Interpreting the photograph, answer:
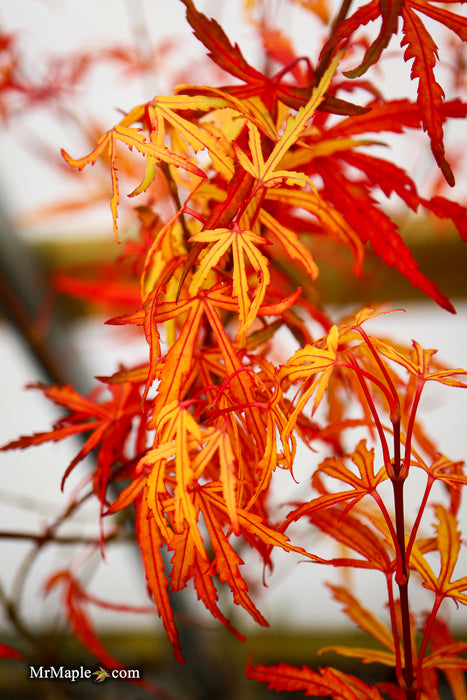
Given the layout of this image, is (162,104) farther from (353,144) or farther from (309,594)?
(309,594)

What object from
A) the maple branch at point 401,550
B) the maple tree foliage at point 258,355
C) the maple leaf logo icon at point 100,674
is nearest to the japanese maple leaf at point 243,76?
the maple tree foliage at point 258,355

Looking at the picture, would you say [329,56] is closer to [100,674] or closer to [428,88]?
[428,88]

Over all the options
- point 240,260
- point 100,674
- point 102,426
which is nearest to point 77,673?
point 100,674

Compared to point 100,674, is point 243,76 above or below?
above

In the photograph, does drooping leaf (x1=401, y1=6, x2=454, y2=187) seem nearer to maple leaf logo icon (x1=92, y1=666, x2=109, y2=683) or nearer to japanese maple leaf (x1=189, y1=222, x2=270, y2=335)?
japanese maple leaf (x1=189, y1=222, x2=270, y2=335)

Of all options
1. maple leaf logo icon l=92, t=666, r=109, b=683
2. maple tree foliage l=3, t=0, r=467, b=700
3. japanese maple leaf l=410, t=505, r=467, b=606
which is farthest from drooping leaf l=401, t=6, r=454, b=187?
maple leaf logo icon l=92, t=666, r=109, b=683

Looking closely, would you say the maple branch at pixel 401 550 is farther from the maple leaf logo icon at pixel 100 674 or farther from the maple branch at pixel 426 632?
the maple leaf logo icon at pixel 100 674

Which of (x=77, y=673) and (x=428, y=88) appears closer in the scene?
(x=428, y=88)

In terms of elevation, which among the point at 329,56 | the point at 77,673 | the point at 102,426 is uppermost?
the point at 329,56
